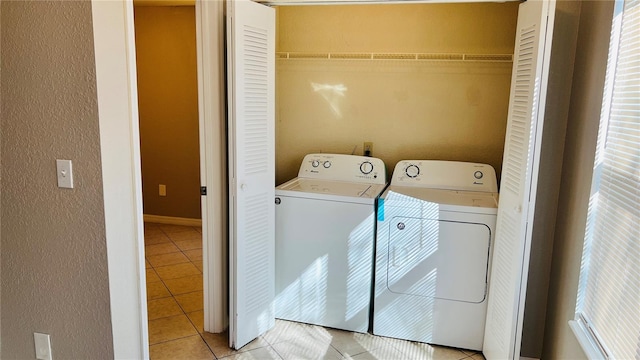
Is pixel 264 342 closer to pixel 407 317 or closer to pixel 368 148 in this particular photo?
pixel 407 317

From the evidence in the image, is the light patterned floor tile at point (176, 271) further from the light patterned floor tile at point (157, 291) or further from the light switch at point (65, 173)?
the light switch at point (65, 173)

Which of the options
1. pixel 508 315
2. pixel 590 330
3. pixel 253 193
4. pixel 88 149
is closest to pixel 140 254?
pixel 88 149

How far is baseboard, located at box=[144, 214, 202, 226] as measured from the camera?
472cm

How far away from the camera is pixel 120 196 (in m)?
1.85

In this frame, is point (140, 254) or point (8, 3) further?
point (140, 254)

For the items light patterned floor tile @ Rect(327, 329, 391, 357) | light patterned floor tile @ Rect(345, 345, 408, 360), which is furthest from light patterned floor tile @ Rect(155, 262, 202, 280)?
light patterned floor tile @ Rect(345, 345, 408, 360)

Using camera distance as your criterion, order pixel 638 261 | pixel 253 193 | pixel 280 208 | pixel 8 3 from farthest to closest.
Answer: pixel 280 208 → pixel 253 193 → pixel 8 3 → pixel 638 261

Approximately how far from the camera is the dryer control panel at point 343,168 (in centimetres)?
309

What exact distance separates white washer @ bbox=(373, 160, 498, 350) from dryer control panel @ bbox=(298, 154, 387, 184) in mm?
368

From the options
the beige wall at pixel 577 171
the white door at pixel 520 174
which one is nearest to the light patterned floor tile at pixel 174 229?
the white door at pixel 520 174

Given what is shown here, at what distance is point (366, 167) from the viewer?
3.11 m

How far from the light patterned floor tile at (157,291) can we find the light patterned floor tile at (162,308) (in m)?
0.06

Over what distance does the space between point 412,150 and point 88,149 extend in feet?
7.01

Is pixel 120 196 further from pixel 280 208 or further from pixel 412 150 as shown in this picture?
pixel 412 150
